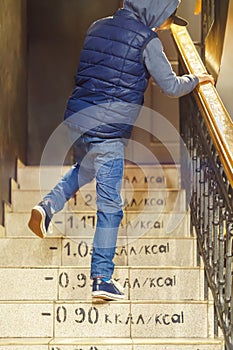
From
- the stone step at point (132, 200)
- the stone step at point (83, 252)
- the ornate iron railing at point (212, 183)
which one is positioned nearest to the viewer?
the ornate iron railing at point (212, 183)

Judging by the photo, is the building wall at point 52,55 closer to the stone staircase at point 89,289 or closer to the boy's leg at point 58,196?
the stone staircase at point 89,289

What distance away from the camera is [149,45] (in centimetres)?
341

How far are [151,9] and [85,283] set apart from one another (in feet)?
4.48

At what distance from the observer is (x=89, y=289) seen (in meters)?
3.77

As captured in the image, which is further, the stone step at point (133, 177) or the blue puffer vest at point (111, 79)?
the stone step at point (133, 177)

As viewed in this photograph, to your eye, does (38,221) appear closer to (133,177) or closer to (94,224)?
(94,224)

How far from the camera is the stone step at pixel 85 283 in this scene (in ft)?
12.2

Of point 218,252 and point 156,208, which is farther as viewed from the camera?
point 156,208

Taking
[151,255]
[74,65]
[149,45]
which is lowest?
[151,255]

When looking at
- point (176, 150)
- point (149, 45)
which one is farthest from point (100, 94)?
point (176, 150)

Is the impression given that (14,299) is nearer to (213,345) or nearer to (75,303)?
(75,303)

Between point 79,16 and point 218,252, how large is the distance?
395 cm

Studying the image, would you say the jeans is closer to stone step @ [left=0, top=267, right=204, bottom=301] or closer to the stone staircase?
the stone staircase

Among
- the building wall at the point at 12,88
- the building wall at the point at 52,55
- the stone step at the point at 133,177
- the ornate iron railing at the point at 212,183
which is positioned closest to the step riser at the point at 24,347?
the ornate iron railing at the point at 212,183
